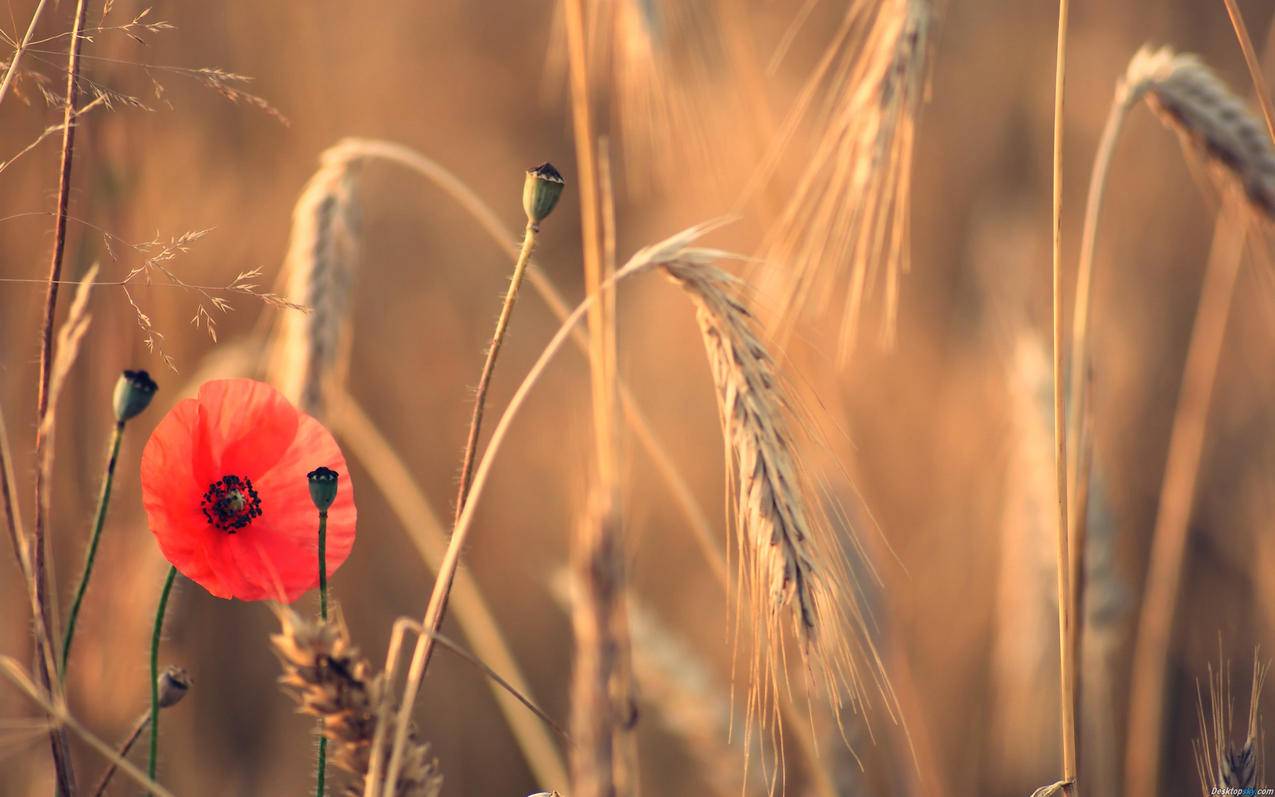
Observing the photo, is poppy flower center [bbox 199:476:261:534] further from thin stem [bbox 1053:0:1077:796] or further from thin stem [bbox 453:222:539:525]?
thin stem [bbox 1053:0:1077:796]

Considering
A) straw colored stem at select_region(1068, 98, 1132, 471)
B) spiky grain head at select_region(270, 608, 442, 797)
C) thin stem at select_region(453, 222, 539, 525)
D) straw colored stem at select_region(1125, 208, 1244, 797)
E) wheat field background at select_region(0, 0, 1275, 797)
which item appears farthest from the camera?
wheat field background at select_region(0, 0, 1275, 797)

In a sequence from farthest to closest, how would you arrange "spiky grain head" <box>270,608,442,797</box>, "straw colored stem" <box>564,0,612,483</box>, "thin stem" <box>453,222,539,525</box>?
"straw colored stem" <box>564,0,612,483</box> → "thin stem" <box>453,222,539,525</box> → "spiky grain head" <box>270,608,442,797</box>

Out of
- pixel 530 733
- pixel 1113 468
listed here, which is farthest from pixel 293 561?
pixel 1113 468

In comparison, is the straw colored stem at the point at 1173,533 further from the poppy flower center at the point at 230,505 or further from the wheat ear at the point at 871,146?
the poppy flower center at the point at 230,505

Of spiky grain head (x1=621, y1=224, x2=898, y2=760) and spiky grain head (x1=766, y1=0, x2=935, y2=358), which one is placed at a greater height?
spiky grain head (x1=766, y1=0, x2=935, y2=358)

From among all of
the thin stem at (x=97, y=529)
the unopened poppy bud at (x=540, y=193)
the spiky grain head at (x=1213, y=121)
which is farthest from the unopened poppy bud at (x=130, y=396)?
the spiky grain head at (x=1213, y=121)

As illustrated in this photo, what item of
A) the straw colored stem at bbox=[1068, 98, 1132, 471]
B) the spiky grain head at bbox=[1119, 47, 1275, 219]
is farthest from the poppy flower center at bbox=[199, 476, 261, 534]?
the spiky grain head at bbox=[1119, 47, 1275, 219]

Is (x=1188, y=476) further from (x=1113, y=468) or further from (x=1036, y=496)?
(x=1113, y=468)
